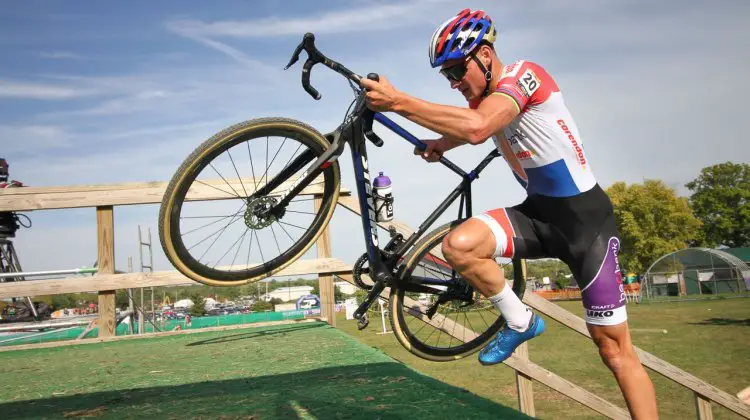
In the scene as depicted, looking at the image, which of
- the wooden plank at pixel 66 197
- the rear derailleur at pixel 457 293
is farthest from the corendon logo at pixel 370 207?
the wooden plank at pixel 66 197

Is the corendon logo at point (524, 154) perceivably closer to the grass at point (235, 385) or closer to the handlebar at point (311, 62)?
the handlebar at point (311, 62)

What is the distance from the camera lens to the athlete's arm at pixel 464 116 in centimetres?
306

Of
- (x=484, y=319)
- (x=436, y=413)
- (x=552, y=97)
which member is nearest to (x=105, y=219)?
(x=484, y=319)

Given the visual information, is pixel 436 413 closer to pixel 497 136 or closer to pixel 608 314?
pixel 608 314

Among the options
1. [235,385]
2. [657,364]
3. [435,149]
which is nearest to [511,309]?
[435,149]

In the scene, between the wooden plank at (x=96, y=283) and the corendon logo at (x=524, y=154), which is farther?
the wooden plank at (x=96, y=283)

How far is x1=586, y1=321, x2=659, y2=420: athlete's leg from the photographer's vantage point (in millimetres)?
3193

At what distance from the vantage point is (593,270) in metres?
3.31

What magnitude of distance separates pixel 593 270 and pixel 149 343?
20.7 ft

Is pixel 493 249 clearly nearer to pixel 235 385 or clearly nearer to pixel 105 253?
pixel 235 385

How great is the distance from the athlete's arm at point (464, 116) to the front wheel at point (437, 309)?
1407mm

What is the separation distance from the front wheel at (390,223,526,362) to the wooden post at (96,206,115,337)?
188 inches

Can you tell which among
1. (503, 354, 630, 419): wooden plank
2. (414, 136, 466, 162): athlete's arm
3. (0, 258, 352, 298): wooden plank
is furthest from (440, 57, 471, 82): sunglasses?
(0, 258, 352, 298): wooden plank

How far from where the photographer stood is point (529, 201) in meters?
3.64
